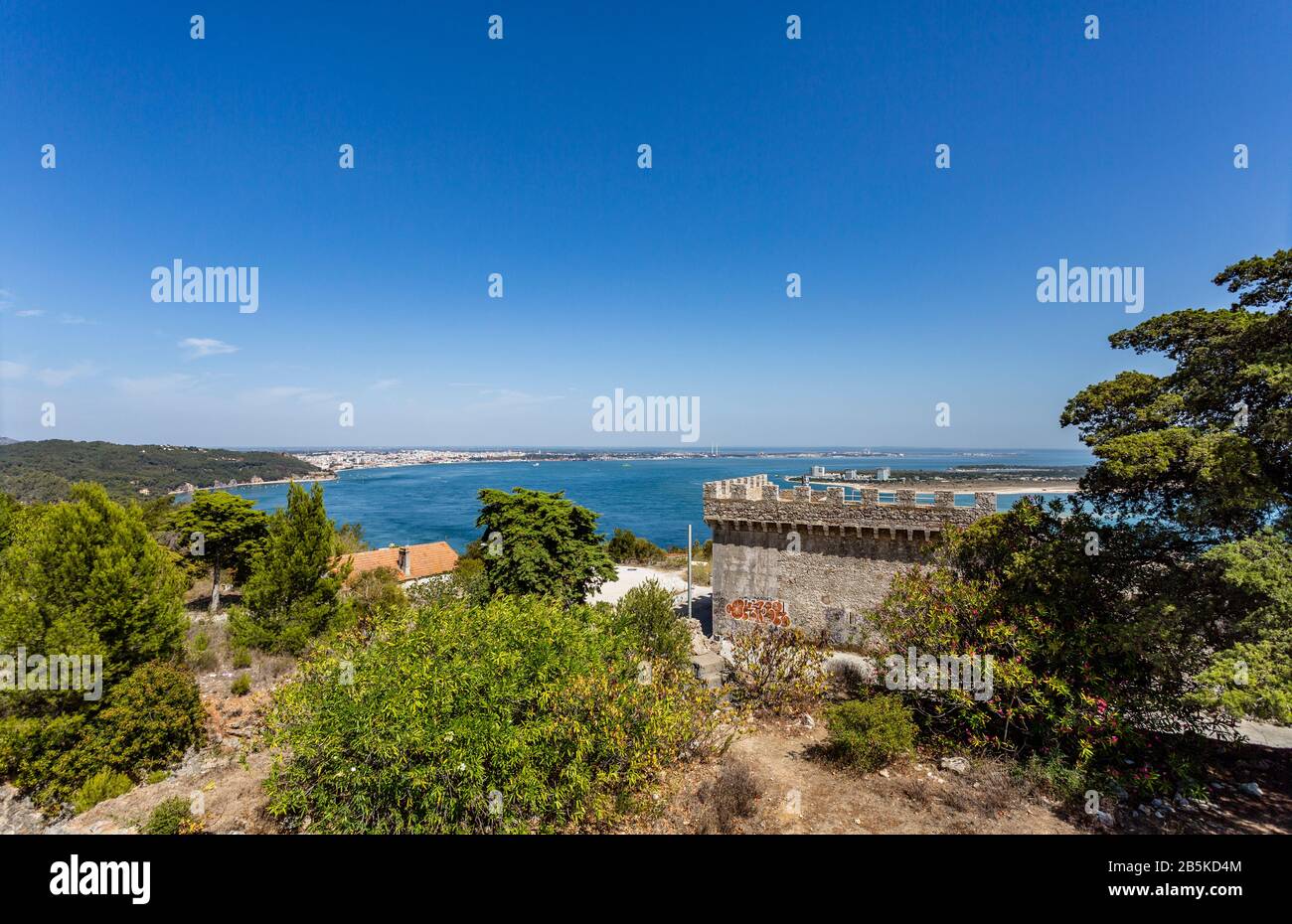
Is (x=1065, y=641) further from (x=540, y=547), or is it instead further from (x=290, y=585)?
(x=290, y=585)

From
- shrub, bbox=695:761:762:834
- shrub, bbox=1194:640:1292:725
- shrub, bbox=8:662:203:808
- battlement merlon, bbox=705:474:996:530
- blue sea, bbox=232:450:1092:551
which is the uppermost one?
battlement merlon, bbox=705:474:996:530

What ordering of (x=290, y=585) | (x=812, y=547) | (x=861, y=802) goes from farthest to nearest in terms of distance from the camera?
1. (x=290, y=585)
2. (x=812, y=547)
3. (x=861, y=802)

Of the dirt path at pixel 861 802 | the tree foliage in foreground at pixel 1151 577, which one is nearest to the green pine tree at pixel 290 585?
the dirt path at pixel 861 802

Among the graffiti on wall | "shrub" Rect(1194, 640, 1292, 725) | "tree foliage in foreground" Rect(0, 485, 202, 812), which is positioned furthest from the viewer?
the graffiti on wall

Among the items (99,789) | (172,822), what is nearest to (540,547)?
(99,789)

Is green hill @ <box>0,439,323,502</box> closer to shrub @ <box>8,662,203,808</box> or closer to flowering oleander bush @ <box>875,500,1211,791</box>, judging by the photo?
shrub @ <box>8,662,203,808</box>

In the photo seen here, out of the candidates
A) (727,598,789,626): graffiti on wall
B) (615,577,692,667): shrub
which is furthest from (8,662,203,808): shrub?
(727,598,789,626): graffiti on wall
